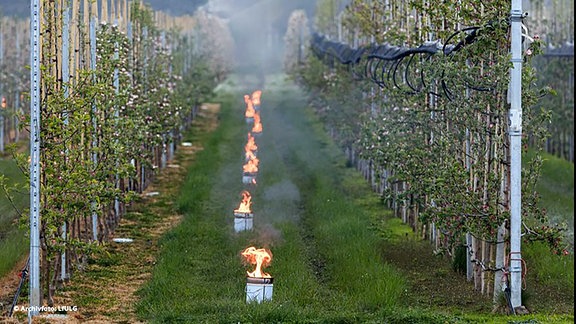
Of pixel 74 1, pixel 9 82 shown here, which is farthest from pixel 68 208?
pixel 9 82

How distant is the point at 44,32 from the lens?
15.5 meters

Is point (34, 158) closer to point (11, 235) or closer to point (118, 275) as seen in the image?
point (118, 275)

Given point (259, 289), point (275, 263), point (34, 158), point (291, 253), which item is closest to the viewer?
point (34, 158)

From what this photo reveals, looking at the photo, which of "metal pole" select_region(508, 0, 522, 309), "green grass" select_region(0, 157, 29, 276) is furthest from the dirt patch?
"metal pole" select_region(508, 0, 522, 309)

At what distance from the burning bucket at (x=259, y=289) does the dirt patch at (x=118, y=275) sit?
1571 mm

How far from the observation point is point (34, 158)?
13.7 meters

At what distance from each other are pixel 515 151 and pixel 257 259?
388cm

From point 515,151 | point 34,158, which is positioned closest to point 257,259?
point 34,158

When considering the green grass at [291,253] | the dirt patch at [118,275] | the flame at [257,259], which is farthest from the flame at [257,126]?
the flame at [257,259]

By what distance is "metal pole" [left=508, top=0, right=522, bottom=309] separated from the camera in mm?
14312

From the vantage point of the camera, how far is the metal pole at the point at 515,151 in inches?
563

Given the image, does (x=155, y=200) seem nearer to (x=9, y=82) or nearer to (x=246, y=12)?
(x=9, y=82)

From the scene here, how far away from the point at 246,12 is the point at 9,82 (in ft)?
359

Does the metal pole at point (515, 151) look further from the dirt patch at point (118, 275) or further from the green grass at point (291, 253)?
the dirt patch at point (118, 275)
